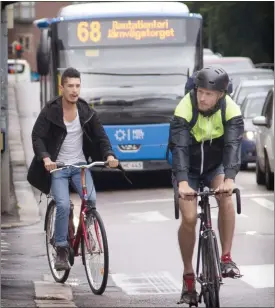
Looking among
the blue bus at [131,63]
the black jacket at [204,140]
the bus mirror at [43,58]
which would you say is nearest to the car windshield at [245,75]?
the blue bus at [131,63]

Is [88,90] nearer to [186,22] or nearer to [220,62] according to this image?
[186,22]

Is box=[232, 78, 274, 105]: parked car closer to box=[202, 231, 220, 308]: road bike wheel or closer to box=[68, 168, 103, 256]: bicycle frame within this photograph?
box=[68, 168, 103, 256]: bicycle frame

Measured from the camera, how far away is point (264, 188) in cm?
2094

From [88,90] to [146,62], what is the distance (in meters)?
0.99

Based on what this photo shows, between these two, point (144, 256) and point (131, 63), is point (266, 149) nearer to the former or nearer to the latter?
point (131, 63)

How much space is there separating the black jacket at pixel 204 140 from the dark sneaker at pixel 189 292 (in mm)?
756

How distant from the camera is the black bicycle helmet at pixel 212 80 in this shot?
7969mm

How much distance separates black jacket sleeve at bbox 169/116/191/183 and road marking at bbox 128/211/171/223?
27.4 ft

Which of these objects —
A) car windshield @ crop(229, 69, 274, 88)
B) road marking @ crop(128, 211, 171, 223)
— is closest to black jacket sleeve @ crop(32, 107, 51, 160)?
road marking @ crop(128, 211, 171, 223)

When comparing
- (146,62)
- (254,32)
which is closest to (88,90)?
(146,62)

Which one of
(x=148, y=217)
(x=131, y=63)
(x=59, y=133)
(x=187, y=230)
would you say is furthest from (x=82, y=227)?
(x=131, y=63)

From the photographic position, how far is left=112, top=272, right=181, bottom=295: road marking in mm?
10695

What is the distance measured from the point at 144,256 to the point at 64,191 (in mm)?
3260

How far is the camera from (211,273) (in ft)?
27.5
